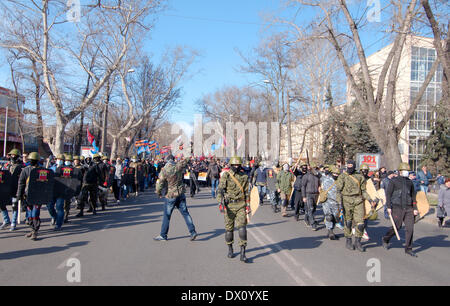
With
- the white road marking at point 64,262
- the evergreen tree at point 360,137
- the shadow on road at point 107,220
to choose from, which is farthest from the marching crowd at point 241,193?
the evergreen tree at point 360,137

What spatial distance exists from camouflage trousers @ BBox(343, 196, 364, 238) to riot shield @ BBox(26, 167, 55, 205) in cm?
660

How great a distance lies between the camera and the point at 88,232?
8734mm

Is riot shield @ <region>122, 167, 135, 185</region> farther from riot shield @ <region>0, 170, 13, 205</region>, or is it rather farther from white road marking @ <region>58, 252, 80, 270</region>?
white road marking @ <region>58, 252, 80, 270</region>

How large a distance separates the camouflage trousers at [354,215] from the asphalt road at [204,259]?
43 centimetres

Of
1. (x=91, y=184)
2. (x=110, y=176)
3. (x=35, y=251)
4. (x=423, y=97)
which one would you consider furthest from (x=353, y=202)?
(x=423, y=97)

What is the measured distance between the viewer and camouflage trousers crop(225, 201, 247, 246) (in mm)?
6367

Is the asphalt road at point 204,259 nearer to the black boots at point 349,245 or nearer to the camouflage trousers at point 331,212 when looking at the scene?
the black boots at point 349,245

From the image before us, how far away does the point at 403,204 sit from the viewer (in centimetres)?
725

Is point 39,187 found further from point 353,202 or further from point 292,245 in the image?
point 353,202

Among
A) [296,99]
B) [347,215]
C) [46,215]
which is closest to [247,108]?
[296,99]

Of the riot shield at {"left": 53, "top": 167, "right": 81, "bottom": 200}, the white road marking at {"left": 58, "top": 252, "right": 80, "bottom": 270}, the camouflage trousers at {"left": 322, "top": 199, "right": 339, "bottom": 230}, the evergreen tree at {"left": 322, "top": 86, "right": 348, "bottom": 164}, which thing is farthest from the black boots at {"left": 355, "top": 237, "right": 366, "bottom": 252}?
the evergreen tree at {"left": 322, "top": 86, "right": 348, "bottom": 164}

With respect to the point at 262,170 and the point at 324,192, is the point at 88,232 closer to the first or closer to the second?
the point at 324,192

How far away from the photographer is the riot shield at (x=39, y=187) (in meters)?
7.81
